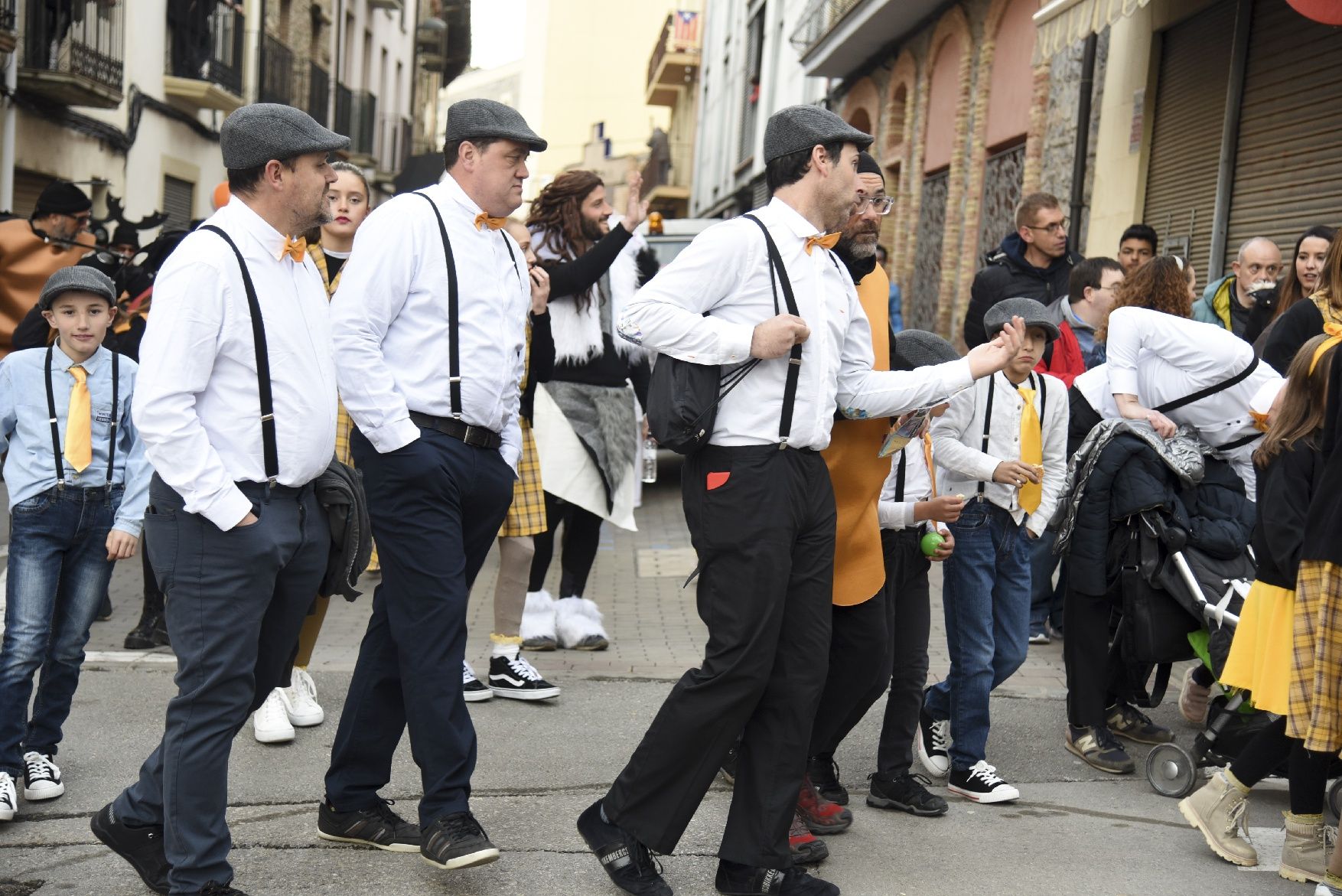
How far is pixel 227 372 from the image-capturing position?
139 inches

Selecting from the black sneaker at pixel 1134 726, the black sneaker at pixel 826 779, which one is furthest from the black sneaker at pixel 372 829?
the black sneaker at pixel 1134 726

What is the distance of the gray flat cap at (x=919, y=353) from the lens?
4.55 metres

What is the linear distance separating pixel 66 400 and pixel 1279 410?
145 inches

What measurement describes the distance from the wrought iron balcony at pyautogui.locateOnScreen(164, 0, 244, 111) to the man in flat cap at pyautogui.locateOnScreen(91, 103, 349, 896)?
1507 cm

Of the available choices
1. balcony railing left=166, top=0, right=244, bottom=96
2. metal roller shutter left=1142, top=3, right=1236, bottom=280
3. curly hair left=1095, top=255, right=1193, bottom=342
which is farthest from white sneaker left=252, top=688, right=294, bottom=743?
balcony railing left=166, top=0, right=244, bottom=96

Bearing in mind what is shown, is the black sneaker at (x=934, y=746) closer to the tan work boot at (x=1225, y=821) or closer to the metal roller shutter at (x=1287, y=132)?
the tan work boot at (x=1225, y=821)

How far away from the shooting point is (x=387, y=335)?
4090 mm

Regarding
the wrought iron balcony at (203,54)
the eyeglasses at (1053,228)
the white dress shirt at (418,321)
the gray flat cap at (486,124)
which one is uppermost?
the wrought iron balcony at (203,54)

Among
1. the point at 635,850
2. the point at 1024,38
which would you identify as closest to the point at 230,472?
the point at 635,850

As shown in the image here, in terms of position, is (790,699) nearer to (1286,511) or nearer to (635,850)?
(635,850)

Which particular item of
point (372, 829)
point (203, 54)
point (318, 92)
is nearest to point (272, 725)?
point (372, 829)

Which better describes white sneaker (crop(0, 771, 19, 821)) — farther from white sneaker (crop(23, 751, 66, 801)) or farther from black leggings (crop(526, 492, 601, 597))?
black leggings (crop(526, 492, 601, 597))

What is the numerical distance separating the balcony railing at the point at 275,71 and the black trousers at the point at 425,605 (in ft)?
59.8

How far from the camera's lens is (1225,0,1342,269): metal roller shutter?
349 inches
